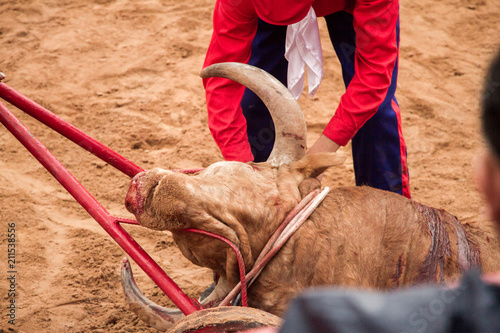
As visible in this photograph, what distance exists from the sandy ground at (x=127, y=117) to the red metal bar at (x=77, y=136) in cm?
101

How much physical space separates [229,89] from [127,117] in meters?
2.34

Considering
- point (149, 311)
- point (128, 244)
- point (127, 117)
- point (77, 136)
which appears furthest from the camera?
point (127, 117)

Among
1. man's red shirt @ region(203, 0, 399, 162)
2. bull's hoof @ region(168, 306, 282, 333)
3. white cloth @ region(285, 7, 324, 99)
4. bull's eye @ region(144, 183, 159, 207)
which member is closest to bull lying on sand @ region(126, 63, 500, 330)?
bull's eye @ region(144, 183, 159, 207)

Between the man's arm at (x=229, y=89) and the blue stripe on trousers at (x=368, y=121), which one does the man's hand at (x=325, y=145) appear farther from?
the blue stripe on trousers at (x=368, y=121)

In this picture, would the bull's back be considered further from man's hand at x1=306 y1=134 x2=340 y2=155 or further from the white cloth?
the white cloth

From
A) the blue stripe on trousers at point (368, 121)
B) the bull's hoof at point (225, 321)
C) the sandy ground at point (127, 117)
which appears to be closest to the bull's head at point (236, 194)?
the bull's hoof at point (225, 321)

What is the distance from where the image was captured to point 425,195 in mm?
3744

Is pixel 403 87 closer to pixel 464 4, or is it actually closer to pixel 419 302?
pixel 464 4

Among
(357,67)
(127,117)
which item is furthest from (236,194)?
(127,117)

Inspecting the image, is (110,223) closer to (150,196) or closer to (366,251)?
(150,196)

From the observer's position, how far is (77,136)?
210 centimetres

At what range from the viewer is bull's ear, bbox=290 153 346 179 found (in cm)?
180

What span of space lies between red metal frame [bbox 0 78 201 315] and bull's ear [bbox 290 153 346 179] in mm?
637

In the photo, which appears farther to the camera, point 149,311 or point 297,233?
point 149,311
